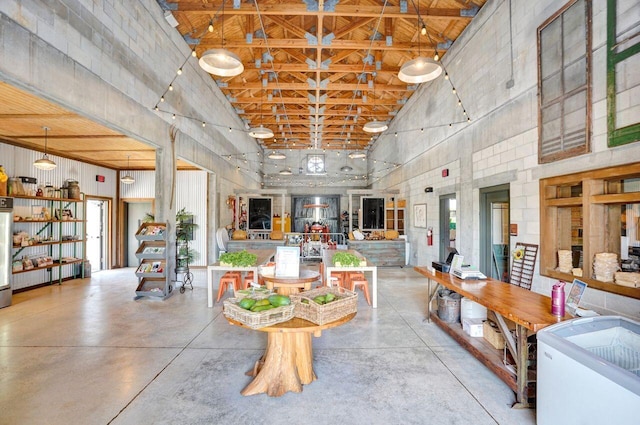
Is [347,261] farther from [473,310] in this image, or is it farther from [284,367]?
[284,367]

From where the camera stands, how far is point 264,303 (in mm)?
2404

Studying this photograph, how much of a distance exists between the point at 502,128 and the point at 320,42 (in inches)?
167

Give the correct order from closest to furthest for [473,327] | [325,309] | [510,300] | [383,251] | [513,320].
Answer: [325,309]
[513,320]
[510,300]
[473,327]
[383,251]

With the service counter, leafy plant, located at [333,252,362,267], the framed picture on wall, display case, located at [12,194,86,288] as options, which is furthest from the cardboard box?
display case, located at [12,194,86,288]

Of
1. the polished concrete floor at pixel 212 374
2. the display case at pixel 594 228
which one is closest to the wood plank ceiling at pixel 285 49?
the polished concrete floor at pixel 212 374

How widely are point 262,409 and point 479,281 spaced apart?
283 cm

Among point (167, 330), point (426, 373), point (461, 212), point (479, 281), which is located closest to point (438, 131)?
point (461, 212)

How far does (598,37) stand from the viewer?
348 cm

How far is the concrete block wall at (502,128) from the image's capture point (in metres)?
3.48

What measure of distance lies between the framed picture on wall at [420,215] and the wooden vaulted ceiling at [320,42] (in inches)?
143

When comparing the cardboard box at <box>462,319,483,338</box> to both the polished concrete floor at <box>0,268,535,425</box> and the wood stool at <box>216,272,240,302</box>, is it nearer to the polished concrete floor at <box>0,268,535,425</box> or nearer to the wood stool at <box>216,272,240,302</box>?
the polished concrete floor at <box>0,268,535,425</box>

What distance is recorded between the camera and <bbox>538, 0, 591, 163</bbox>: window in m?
3.63

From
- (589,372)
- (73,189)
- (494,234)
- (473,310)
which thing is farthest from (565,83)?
(73,189)

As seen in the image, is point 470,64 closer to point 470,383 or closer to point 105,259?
point 470,383
